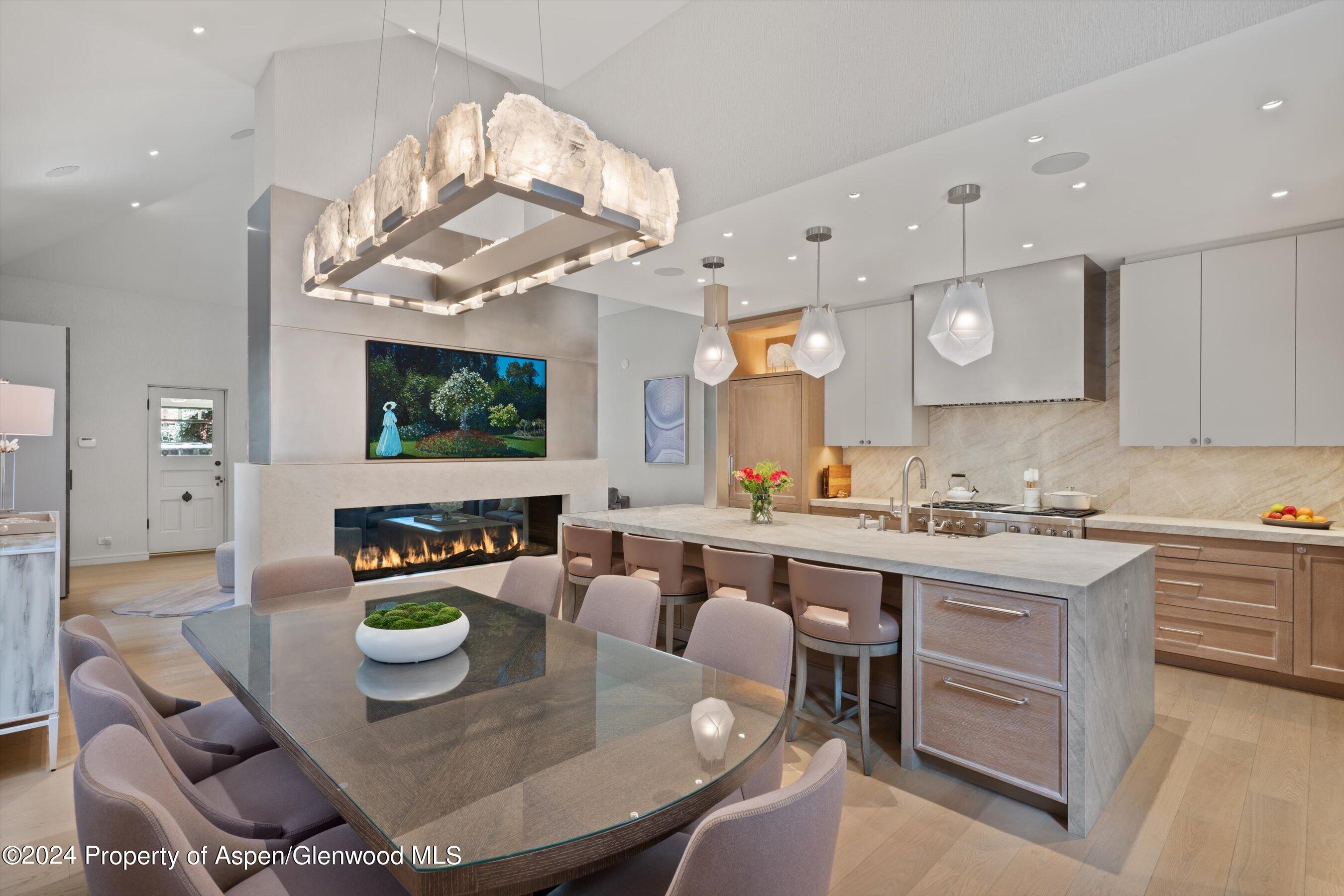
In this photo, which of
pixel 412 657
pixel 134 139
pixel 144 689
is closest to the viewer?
pixel 412 657

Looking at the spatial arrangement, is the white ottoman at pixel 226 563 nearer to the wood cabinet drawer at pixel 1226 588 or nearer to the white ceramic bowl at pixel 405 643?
the white ceramic bowl at pixel 405 643

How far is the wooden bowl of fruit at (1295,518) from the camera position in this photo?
3.51m

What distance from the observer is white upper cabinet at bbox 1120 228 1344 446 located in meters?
3.54

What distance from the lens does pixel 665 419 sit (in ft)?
26.2

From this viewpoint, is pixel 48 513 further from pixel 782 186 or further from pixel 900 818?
pixel 900 818

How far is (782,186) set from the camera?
3133 mm

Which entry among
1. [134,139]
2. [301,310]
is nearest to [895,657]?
[301,310]

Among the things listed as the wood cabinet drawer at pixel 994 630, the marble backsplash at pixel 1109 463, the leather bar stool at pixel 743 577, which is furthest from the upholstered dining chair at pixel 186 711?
the marble backsplash at pixel 1109 463

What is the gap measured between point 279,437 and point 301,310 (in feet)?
2.68

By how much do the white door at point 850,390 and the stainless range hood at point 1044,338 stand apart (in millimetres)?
838

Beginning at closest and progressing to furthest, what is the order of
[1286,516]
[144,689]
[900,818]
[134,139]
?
[144,689]
[900,818]
[1286,516]
[134,139]

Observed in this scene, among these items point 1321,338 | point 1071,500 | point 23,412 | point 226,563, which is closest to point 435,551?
point 226,563

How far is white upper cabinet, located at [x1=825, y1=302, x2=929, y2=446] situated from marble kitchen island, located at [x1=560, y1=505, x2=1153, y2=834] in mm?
2582

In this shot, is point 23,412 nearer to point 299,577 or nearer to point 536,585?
point 299,577
